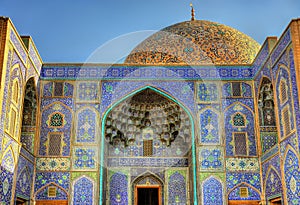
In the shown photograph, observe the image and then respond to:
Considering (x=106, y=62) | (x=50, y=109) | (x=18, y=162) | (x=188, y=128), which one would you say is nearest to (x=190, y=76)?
(x=188, y=128)

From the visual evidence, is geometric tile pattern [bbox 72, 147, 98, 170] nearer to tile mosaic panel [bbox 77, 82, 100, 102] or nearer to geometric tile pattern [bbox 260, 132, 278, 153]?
tile mosaic panel [bbox 77, 82, 100, 102]

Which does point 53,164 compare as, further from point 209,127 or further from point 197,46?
point 197,46

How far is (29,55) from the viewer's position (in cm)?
1026

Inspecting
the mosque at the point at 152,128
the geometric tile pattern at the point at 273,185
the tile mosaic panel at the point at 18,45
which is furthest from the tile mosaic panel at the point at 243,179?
the tile mosaic panel at the point at 18,45

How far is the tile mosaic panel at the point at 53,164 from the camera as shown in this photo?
10.7 meters

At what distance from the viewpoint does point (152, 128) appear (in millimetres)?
12922

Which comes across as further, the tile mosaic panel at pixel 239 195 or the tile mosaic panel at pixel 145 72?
the tile mosaic panel at pixel 145 72

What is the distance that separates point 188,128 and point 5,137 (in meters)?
5.16

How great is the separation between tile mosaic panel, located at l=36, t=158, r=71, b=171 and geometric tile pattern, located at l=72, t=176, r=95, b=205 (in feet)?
1.60

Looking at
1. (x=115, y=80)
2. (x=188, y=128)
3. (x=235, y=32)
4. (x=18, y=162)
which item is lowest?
(x=18, y=162)

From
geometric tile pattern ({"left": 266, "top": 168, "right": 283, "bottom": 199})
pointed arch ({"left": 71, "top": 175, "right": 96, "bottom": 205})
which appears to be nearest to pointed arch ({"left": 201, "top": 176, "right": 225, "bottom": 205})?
geometric tile pattern ({"left": 266, "top": 168, "right": 283, "bottom": 199})

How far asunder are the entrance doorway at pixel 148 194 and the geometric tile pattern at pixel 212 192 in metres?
2.15

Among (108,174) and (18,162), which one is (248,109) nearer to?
(108,174)

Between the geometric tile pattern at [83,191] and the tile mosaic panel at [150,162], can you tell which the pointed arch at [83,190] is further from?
the tile mosaic panel at [150,162]
